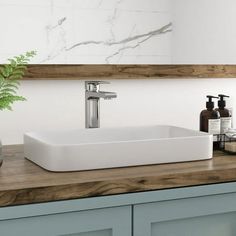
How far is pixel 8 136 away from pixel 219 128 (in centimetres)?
→ 78

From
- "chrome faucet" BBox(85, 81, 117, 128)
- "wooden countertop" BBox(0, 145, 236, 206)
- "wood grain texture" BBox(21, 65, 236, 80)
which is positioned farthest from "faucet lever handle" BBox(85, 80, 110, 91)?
"wooden countertop" BBox(0, 145, 236, 206)

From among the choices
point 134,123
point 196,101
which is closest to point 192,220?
point 134,123

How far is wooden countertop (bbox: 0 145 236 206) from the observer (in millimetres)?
1303

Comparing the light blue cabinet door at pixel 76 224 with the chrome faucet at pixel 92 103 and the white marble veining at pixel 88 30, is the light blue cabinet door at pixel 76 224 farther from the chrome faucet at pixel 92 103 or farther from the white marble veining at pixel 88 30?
the white marble veining at pixel 88 30

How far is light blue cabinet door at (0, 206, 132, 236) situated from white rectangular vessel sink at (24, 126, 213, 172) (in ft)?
0.55

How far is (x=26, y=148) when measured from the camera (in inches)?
65.0

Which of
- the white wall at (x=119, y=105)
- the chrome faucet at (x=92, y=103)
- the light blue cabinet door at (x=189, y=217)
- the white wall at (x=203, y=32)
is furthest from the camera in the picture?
the white wall at (x=203, y=32)

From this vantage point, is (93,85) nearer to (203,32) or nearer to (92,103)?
(92,103)

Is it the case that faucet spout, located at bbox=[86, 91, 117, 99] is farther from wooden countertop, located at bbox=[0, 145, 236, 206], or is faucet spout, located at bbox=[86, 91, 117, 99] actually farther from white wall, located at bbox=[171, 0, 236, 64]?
white wall, located at bbox=[171, 0, 236, 64]

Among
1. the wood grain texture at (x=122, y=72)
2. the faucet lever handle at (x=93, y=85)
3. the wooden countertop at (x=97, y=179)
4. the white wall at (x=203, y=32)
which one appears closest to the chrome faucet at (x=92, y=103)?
the faucet lever handle at (x=93, y=85)

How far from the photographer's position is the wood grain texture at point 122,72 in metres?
1.88

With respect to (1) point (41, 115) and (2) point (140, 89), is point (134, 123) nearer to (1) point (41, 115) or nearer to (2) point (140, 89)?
(2) point (140, 89)

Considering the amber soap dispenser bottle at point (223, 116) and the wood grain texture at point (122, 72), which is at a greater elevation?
the wood grain texture at point (122, 72)

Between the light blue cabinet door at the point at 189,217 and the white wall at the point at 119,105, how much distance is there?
67cm
